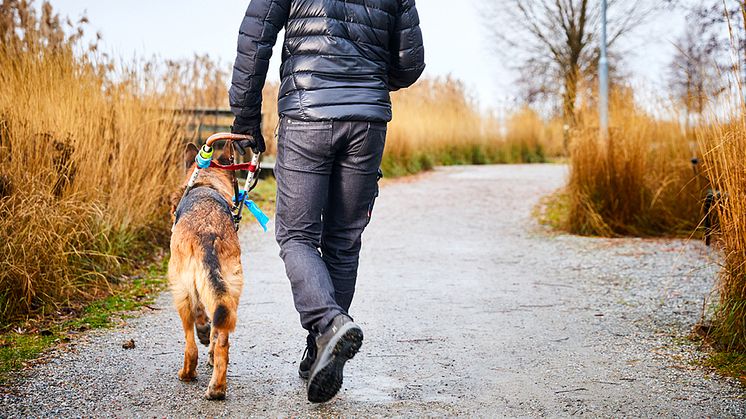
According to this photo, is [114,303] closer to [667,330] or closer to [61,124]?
[61,124]

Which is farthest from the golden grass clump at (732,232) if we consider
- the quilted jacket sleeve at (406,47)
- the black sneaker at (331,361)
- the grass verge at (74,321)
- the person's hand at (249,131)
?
the grass verge at (74,321)

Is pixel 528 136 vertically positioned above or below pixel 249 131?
above

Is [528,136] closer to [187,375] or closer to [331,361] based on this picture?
[187,375]

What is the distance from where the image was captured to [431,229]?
34.1ft

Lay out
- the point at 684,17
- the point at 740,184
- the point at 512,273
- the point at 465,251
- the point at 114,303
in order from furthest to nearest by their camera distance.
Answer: the point at 684,17 < the point at 465,251 < the point at 512,273 < the point at 114,303 < the point at 740,184

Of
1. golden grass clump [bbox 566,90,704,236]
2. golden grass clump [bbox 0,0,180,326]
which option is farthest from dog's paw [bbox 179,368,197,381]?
golden grass clump [bbox 566,90,704,236]

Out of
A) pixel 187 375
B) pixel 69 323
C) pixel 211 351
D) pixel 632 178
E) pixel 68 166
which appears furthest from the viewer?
pixel 632 178

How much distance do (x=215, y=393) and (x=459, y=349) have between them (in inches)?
63.0

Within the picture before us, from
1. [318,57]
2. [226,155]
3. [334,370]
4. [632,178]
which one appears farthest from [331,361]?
[632,178]

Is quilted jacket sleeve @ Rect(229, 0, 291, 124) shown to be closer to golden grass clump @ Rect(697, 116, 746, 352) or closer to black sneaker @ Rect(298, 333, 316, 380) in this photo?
black sneaker @ Rect(298, 333, 316, 380)

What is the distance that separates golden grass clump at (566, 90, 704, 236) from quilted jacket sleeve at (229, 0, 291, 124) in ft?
20.8

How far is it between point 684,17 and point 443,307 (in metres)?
7.82

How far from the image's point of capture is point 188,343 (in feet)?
13.1

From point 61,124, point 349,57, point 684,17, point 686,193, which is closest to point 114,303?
point 61,124
